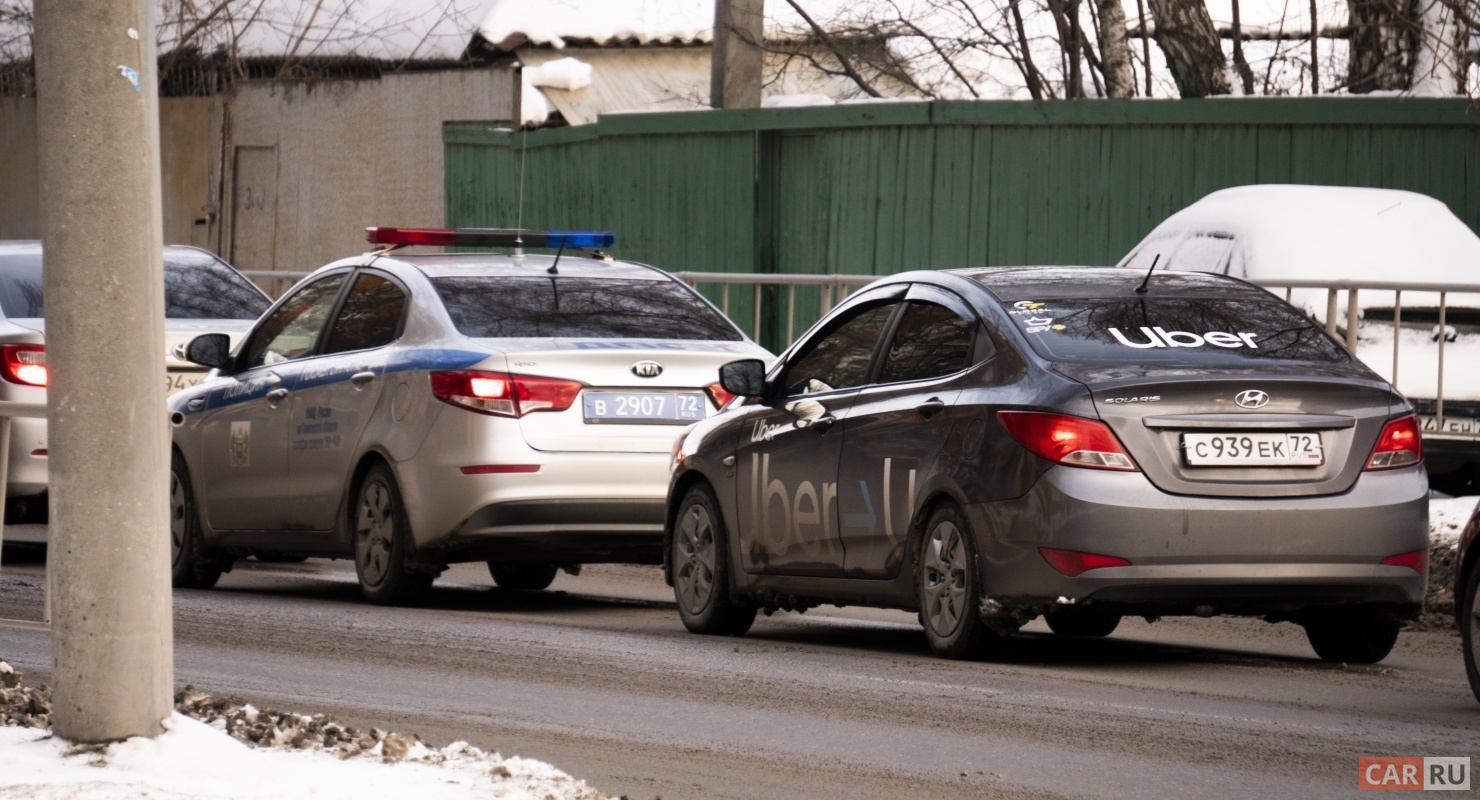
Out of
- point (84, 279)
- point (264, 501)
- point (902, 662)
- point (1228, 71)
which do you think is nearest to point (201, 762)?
point (84, 279)

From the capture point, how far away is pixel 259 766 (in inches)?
216

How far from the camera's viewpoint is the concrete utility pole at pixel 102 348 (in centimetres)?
530

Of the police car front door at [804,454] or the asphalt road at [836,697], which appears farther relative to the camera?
the police car front door at [804,454]

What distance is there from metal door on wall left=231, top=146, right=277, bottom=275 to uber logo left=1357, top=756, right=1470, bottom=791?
76.6 feet

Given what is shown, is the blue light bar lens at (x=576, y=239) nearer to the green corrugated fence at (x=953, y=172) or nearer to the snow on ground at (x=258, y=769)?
the green corrugated fence at (x=953, y=172)

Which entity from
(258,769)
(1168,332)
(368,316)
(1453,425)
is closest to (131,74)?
(258,769)

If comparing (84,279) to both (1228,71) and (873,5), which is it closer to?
(1228,71)

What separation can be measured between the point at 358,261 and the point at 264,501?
1.26 metres

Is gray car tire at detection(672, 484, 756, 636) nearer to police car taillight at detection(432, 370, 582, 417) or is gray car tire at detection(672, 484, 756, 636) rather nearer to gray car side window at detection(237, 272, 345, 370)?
police car taillight at detection(432, 370, 582, 417)

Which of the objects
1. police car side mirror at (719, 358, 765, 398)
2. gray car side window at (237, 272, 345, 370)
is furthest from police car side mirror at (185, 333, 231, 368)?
police car side mirror at (719, 358, 765, 398)

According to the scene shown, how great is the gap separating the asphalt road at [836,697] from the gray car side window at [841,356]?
1065mm

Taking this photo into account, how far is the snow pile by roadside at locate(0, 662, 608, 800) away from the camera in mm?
5203

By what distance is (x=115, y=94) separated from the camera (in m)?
5.32

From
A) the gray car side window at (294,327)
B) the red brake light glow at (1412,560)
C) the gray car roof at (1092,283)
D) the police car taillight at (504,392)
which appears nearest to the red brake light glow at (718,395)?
the police car taillight at (504,392)
